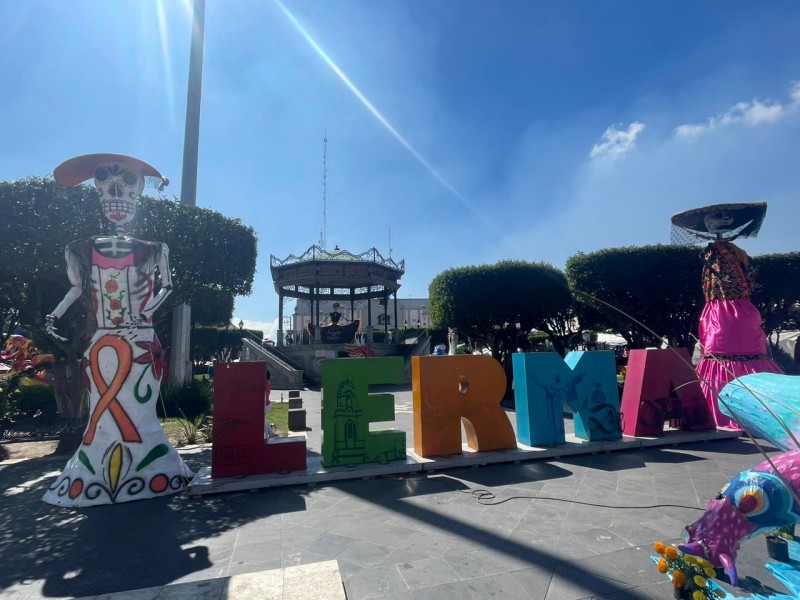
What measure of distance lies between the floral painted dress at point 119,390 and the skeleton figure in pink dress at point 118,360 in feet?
0.04

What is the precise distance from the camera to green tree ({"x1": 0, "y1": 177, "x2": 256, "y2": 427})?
859 cm

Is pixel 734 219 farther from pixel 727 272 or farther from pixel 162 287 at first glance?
pixel 162 287

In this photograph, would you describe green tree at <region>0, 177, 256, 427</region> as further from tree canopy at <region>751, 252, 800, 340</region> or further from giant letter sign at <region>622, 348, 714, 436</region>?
tree canopy at <region>751, 252, 800, 340</region>

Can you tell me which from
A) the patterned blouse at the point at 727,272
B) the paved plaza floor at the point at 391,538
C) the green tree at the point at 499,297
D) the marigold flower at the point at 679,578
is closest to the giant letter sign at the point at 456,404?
the paved plaza floor at the point at 391,538

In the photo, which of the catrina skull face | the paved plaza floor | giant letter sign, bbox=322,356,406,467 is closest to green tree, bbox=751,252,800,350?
the paved plaza floor

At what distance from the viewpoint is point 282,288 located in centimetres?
2941

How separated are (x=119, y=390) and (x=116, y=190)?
2.98m

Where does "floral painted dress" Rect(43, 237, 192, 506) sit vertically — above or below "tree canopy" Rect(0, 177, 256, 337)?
below

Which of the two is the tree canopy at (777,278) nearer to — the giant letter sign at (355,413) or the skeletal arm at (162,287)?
the giant letter sign at (355,413)

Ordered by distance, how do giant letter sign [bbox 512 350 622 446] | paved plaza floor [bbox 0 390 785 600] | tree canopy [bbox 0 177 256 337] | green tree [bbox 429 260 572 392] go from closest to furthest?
paved plaza floor [bbox 0 390 785 600]
giant letter sign [bbox 512 350 622 446]
tree canopy [bbox 0 177 256 337]
green tree [bbox 429 260 572 392]

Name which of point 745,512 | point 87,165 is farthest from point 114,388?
point 745,512

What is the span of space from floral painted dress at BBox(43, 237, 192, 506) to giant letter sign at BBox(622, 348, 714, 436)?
826 cm

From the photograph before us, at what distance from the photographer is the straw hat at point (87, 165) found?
21.6ft

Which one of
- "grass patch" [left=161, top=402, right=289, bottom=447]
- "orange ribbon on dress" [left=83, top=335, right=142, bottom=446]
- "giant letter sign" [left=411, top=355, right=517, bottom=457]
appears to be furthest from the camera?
"grass patch" [left=161, top=402, right=289, bottom=447]
